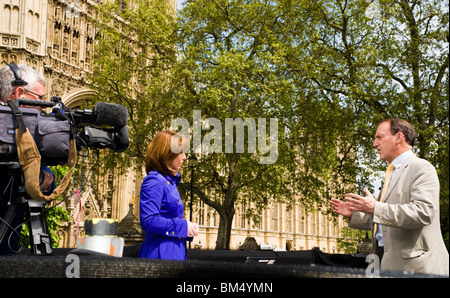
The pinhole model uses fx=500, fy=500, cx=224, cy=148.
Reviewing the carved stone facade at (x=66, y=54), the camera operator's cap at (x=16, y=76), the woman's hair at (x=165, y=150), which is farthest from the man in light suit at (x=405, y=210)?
the carved stone facade at (x=66, y=54)

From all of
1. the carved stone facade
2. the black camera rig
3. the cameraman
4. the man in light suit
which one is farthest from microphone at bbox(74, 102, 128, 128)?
the carved stone facade

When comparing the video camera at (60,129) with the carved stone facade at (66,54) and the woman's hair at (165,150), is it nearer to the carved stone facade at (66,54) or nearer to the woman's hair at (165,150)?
the woman's hair at (165,150)

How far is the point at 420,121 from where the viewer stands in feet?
51.5

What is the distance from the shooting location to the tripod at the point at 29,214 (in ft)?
7.72

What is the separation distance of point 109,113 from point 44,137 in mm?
357

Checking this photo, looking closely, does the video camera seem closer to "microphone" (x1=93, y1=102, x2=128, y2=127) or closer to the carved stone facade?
"microphone" (x1=93, y1=102, x2=128, y2=127)

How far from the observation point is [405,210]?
2.57m

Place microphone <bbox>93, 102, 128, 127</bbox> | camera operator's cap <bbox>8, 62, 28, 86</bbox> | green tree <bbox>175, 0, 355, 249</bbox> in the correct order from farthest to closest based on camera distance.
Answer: green tree <bbox>175, 0, 355, 249</bbox> < camera operator's cap <bbox>8, 62, 28, 86</bbox> < microphone <bbox>93, 102, 128, 127</bbox>

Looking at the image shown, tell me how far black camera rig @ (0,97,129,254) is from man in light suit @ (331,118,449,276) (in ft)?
4.27

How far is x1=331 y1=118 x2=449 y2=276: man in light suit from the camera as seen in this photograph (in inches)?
102

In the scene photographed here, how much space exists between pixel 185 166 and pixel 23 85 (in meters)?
19.4
